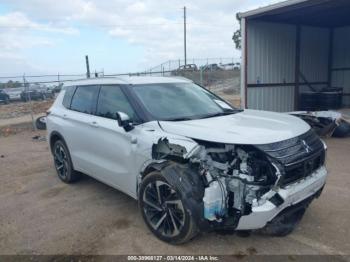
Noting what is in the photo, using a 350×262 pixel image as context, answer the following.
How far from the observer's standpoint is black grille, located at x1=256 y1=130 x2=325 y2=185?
3156 mm

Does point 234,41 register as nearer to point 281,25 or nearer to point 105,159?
point 281,25

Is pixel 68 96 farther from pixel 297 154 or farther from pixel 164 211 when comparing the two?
pixel 297 154

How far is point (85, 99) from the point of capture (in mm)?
5203

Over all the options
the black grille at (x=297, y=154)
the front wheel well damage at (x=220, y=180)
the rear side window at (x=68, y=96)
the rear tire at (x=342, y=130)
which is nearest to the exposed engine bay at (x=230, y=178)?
the front wheel well damage at (x=220, y=180)

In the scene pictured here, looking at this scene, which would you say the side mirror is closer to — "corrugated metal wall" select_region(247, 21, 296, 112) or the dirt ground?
the dirt ground

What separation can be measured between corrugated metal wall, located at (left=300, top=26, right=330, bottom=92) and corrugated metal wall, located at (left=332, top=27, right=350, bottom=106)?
1.26ft

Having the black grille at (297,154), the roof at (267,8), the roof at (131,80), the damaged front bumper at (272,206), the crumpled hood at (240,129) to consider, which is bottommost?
the damaged front bumper at (272,206)

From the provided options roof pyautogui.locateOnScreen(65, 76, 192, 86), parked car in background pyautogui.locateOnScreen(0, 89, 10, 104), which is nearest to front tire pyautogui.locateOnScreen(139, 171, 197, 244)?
roof pyautogui.locateOnScreen(65, 76, 192, 86)

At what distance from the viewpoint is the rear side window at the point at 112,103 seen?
13.8 ft

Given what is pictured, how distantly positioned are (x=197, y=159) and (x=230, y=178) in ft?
1.21

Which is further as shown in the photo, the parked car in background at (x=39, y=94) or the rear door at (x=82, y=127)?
the parked car in background at (x=39, y=94)

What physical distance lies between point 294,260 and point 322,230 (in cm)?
78

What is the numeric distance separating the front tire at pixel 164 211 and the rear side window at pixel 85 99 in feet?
5.77

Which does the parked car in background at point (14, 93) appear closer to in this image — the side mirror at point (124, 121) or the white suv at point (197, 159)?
the white suv at point (197, 159)
